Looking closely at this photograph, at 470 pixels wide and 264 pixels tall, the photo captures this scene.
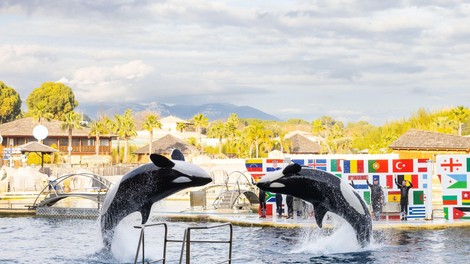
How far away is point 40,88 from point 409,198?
145m

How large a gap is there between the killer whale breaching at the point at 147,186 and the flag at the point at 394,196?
48.9 ft

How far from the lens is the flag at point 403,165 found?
32.2 meters

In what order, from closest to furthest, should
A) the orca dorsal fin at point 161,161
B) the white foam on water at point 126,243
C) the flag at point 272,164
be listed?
the orca dorsal fin at point 161,161 → the white foam on water at point 126,243 → the flag at point 272,164

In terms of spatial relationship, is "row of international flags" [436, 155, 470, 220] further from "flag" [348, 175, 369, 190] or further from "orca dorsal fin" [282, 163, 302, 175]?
"orca dorsal fin" [282, 163, 302, 175]

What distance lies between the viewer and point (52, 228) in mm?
31719

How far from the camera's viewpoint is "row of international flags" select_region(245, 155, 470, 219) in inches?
1241

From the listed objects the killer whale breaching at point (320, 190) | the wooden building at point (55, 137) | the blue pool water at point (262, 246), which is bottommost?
the blue pool water at point (262, 246)

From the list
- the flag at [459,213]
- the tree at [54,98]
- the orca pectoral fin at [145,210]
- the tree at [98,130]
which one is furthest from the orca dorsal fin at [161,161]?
the tree at [54,98]

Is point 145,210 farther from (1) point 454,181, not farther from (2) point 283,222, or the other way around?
(1) point 454,181

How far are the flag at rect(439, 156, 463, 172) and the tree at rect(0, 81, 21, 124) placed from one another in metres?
128

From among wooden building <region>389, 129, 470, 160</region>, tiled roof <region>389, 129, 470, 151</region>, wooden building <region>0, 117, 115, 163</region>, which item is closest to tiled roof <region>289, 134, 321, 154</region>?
wooden building <region>0, 117, 115, 163</region>

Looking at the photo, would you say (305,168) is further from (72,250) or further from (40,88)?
(40,88)

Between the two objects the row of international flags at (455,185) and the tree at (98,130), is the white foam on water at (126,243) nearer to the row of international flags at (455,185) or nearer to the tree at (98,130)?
the row of international flags at (455,185)

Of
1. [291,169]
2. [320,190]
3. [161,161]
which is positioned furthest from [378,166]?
[161,161]
